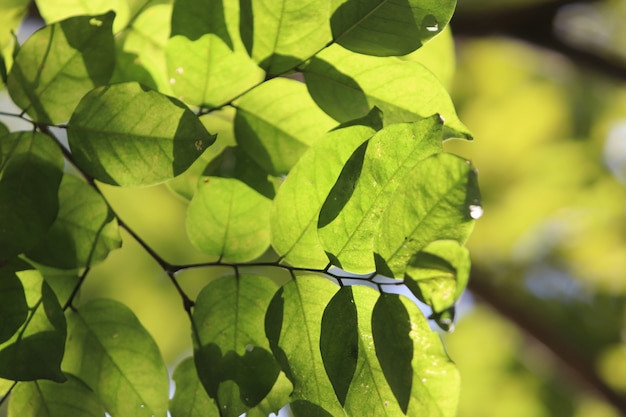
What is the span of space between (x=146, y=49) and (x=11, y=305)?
0.22 metres

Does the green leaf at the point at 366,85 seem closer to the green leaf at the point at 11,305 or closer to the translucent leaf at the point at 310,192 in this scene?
the translucent leaf at the point at 310,192

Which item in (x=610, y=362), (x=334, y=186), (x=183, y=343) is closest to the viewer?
(x=334, y=186)

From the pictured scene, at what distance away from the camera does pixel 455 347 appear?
1.52 meters

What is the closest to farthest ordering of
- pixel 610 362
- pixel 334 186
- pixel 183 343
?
pixel 334 186
pixel 183 343
pixel 610 362

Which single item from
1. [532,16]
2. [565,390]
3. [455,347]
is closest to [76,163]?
[532,16]

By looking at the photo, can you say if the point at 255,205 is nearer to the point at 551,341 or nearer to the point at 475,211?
the point at 475,211

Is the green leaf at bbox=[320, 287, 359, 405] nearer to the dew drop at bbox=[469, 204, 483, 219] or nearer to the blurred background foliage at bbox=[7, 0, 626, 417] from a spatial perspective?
the dew drop at bbox=[469, 204, 483, 219]

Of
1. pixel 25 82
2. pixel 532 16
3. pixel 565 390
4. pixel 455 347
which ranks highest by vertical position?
pixel 25 82

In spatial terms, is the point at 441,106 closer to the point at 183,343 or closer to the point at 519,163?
the point at 183,343

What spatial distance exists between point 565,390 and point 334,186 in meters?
1.31

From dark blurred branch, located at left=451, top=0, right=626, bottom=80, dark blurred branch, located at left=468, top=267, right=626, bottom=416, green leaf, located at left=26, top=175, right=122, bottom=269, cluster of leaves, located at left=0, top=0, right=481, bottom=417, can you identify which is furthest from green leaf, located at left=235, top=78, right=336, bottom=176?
dark blurred branch, located at left=468, top=267, right=626, bottom=416

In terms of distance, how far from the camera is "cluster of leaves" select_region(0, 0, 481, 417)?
378 millimetres

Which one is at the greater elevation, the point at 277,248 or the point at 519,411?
the point at 277,248

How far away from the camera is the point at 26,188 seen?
409mm
